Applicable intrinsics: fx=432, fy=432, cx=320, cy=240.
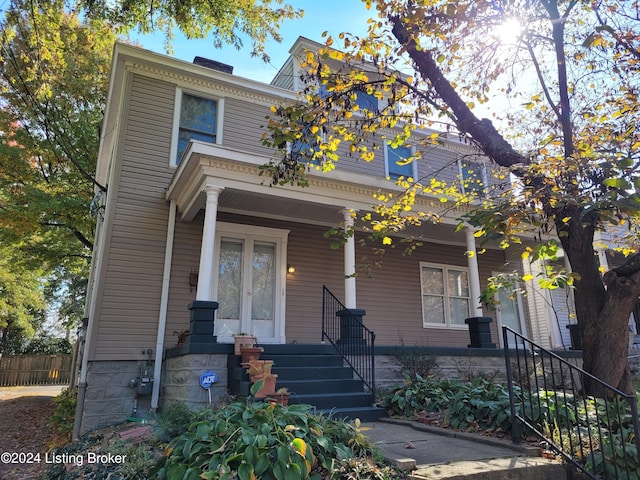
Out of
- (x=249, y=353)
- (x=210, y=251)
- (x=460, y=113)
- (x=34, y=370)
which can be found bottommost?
(x=34, y=370)

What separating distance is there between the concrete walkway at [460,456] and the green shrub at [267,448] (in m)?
0.40

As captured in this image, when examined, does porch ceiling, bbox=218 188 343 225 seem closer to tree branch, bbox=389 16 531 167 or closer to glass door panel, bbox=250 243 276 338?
glass door panel, bbox=250 243 276 338

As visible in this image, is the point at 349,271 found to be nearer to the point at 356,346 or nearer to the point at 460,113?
the point at 356,346

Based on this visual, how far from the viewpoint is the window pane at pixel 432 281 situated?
405 inches

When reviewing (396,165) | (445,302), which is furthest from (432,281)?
(396,165)

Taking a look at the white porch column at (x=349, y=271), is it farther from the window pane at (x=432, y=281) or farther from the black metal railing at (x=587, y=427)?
the window pane at (x=432, y=281)

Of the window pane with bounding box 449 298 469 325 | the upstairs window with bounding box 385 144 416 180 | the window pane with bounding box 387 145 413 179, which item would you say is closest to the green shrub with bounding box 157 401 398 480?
the window pane with bounding box 449 298 469 325

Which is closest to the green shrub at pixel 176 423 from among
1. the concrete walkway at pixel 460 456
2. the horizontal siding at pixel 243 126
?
the concrete walkway at pixel 460 456

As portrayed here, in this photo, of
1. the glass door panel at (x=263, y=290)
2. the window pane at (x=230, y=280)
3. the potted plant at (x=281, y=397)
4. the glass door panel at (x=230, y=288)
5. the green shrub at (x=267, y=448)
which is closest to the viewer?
the green shrub at (x=267, y=448)

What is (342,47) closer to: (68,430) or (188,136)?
(188,136)

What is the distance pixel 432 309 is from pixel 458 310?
0.81 m

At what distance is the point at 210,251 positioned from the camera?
6465 mm

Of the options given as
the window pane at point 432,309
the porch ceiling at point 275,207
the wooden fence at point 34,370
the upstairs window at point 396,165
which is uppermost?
the upstairs window at point 396,165

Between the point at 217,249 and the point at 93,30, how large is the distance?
399 cm
